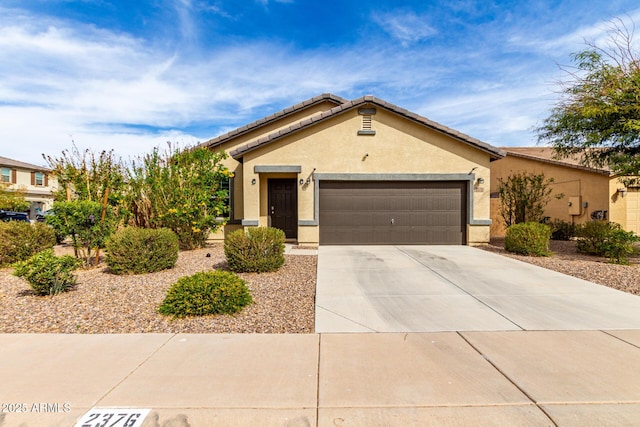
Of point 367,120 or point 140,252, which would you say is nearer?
point 140,252

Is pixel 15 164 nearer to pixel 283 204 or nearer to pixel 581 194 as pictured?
pixel 283 204

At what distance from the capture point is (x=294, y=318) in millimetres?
5117

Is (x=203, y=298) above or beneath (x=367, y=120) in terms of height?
beneath

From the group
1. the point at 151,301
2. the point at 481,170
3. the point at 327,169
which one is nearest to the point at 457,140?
the point at 481,170

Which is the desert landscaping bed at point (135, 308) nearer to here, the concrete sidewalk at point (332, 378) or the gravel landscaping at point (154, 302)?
the gravel landscaping at point (154, 302)

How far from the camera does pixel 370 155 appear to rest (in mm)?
12625

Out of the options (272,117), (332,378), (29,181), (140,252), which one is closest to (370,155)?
(272,117)

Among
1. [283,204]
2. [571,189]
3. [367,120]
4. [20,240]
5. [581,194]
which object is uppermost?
[367,120]

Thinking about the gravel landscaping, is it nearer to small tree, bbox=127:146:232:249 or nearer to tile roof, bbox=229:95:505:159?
small tree, bbox=127:146:232:249

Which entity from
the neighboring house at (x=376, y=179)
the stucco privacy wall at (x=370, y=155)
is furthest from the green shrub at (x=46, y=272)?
the stucco privacy wall at (x=370, y=155)

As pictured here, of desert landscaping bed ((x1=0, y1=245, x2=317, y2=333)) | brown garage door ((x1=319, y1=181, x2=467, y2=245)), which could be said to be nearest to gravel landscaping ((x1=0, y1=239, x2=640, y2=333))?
desert landscaping bed ((x1=0, y1=245, x2=317, y2=333))

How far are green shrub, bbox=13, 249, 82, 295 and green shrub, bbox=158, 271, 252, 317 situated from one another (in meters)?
2.31

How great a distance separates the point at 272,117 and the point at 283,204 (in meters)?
3.85

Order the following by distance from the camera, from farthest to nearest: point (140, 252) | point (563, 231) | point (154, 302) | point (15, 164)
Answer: point (15, 164)
point (563, 231)
point (140, 252)
point (154, 302)
